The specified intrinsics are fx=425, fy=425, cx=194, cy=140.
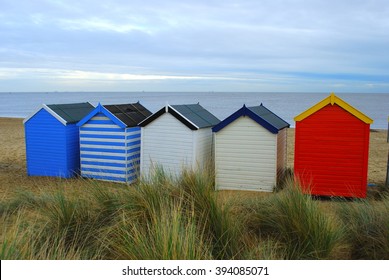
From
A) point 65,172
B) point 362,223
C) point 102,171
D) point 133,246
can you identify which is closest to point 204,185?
point 133,246

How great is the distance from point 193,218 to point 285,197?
1308mm

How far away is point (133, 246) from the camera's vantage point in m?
4.03

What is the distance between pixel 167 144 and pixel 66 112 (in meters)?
3.06

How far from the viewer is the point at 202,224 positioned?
4.91 m

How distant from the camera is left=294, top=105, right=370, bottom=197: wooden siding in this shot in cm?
820

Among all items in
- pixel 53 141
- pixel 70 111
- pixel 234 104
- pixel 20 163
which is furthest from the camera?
pixel 234 104

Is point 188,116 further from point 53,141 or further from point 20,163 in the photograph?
point 20,163

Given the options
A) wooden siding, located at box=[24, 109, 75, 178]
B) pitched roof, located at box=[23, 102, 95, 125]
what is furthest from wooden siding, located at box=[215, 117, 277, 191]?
pitched roof, located at box=[23, 102, 95, 125]

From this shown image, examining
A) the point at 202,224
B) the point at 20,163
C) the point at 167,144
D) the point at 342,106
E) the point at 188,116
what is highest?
the point at 342,106

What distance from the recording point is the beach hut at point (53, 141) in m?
10.4

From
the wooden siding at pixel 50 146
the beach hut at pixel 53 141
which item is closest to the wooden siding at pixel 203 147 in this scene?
the wooden siding at pixel 50 146

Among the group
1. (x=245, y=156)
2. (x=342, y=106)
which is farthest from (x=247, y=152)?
(x=342, y=106)

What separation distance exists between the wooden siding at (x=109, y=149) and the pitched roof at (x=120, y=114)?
0.10 m
